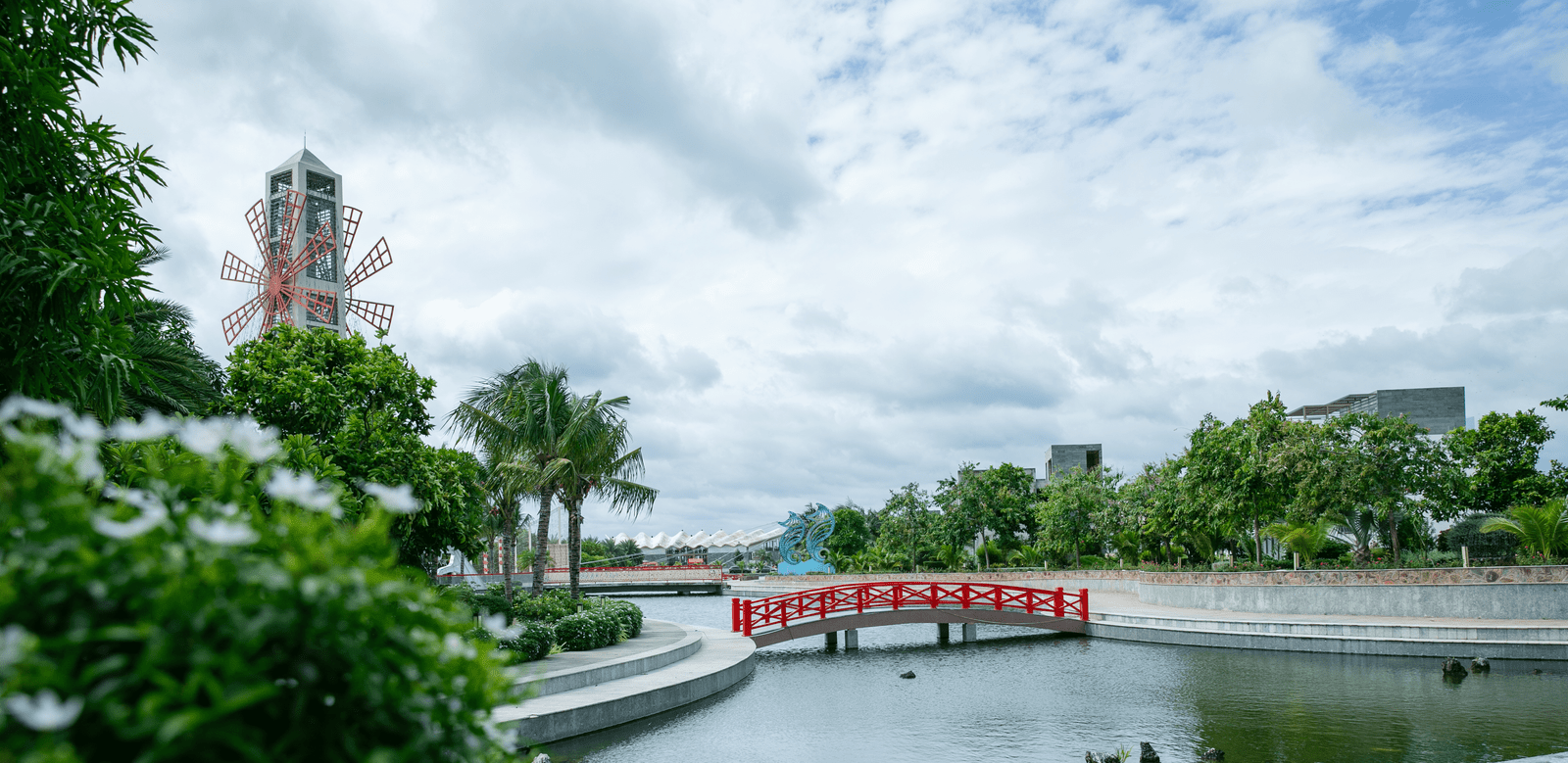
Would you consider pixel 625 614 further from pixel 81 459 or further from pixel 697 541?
pixel 697 541

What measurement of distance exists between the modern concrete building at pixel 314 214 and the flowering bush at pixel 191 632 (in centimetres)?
6241

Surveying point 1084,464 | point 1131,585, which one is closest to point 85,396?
point 1131,585

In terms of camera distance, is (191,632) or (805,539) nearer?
(191,632)

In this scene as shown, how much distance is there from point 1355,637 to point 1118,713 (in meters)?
8.66

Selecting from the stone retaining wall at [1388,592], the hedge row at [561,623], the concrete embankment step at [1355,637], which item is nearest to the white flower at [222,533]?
the hedge row at [561,623]

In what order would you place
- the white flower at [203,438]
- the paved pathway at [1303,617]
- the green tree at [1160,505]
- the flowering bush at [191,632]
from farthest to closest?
the green tree at [1160,505]
the paved pathway at [1303,617]
the white flower at [203,438]
the flowering bush at [191,632]

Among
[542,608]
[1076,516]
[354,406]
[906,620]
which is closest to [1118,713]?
[906,620]

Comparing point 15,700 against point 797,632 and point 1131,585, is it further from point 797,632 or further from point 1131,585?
point 1131,585

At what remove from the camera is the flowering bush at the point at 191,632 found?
2084 millimetres

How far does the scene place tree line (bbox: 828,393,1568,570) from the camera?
25672 mm

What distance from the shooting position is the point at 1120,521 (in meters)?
41.8

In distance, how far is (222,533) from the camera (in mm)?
2309

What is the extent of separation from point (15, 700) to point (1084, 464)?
83.7 m

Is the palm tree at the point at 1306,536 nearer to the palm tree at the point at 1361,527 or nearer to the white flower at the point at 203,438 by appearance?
the palm tree at the point at 1361,527
